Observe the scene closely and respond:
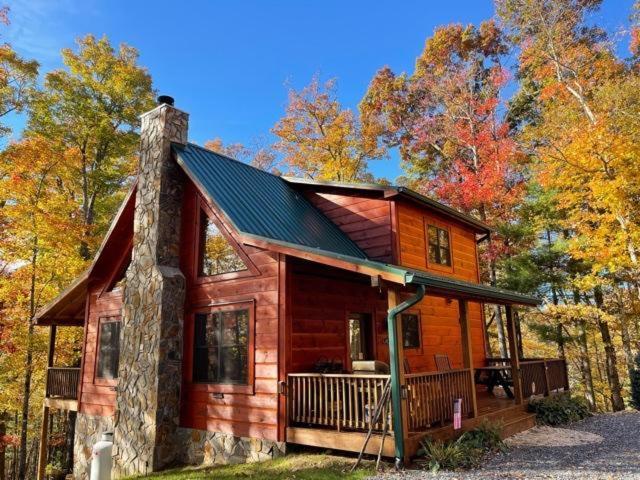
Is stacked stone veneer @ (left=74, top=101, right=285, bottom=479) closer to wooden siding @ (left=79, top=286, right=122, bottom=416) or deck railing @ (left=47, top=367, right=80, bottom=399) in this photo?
wooden siding @ (left=79, top=286, right=122, bottom=416)

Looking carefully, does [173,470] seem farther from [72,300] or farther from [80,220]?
A: [80,220]

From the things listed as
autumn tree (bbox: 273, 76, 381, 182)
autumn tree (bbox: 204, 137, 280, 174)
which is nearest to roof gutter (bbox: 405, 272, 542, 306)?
autumn tree (bbox: 273, 76, 381, 182)

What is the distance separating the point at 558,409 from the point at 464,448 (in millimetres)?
5202

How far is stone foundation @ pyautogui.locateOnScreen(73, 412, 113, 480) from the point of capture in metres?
11.6

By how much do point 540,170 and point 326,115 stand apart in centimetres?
1142

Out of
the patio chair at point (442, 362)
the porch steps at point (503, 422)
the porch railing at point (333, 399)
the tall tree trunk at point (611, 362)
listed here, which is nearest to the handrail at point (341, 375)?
the porch railing at point (333, 399)

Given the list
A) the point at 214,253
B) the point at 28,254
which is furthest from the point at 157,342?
the point at 28,254

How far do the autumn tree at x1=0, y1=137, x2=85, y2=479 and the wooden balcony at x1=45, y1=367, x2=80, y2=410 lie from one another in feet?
7.19

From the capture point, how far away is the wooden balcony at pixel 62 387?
42.5 feet

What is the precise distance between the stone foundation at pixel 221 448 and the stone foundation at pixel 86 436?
3522mm

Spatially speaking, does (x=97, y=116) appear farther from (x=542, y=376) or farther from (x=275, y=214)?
(x=542, y=376)

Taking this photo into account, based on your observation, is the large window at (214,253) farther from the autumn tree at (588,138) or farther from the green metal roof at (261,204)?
the autumn tree at (588,138)

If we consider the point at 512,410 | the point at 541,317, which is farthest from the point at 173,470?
the point at 541,317

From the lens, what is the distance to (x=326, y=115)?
24406 mm
